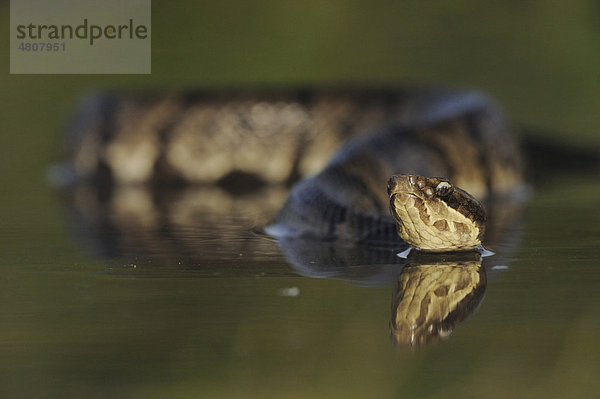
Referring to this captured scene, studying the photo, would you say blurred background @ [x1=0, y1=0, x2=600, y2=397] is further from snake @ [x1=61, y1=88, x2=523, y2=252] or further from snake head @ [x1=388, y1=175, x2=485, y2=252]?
snake head @ [x1=388, y1=175, x2=485, y2=252]

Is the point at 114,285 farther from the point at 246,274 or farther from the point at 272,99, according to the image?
the point at 272,99

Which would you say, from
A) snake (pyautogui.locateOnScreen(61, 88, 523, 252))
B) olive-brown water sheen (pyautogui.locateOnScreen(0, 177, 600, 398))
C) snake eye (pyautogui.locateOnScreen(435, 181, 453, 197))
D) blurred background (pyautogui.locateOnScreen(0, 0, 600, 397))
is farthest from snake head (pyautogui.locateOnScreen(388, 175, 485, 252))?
snake (pyautogui.locateOnScreen(61, 88, 523, 252))

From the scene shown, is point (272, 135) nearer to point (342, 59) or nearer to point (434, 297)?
point (342, 59)

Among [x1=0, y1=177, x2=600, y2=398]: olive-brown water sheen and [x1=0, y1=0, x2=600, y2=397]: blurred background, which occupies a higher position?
[x1=0, y1=0, x2=600, y2=397]: blurred background

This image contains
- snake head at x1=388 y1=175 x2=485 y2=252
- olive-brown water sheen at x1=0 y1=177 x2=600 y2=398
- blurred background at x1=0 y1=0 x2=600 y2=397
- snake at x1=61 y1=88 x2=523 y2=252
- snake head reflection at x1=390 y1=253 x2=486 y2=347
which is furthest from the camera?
blurred background at x1=0 y1=0 x2=600 y2=397

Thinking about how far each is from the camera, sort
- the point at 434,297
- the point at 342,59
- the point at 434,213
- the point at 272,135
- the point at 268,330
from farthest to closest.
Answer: the point at 342,59
the point at 272,135
the point at 434,213
the point at 434,297
the point at 268,330

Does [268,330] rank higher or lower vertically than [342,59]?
lower

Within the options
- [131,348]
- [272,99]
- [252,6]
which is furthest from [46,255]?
[252,6]

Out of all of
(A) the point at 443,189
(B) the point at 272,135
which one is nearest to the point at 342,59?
(B) the point at 272,135
